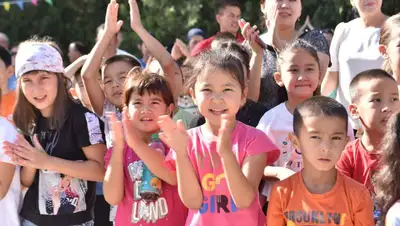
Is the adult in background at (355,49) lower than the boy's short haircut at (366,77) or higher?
higher

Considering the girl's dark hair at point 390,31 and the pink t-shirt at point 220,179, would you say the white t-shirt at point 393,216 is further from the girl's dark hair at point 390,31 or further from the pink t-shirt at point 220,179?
the girl's dark hair at point 390,31

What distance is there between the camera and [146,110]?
12.5 ft

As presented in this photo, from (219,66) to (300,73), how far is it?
26.9 inches

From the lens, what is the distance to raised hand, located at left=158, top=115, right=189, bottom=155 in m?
3.25

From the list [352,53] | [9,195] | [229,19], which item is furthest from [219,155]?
[229,19]

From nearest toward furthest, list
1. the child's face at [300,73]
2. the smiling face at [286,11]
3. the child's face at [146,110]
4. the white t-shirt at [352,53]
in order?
the child's face at [146,110] → the child's face at [300,73] → the smiling face at [286,11] → the white t-shirt at [352,53]

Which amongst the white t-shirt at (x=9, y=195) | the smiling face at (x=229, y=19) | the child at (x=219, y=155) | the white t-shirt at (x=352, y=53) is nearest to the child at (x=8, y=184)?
the white t-shirt at (x=9, y=195)

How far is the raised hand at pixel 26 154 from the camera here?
3768mm

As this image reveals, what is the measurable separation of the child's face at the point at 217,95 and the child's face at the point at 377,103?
0.68m

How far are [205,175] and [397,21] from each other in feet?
5.06

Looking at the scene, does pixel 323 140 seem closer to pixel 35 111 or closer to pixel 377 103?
pixel 377 103

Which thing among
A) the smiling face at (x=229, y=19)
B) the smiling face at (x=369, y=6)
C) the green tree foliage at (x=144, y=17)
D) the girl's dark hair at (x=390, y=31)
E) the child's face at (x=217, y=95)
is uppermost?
the green tree foliage at (x=144, y=17)

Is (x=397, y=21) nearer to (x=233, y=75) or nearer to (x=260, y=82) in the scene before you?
(x=260, y=82)

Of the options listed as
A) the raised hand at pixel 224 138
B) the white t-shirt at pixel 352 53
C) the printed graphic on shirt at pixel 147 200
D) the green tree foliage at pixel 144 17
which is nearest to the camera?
the raised hand at pixel 224 138
